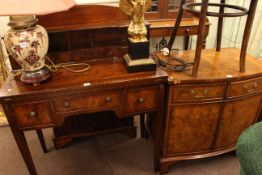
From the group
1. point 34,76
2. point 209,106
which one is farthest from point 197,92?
point 34,76

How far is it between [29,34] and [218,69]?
106 centimetres

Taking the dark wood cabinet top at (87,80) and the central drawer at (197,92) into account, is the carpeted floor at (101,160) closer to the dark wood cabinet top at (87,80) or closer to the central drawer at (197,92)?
the central drawer at (197,92)

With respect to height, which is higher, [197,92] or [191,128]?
[197,92]

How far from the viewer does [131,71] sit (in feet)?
3.90

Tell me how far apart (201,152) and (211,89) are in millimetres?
508

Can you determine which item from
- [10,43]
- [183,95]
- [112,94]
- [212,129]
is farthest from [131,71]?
[212,129]

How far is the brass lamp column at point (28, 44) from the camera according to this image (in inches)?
38.4

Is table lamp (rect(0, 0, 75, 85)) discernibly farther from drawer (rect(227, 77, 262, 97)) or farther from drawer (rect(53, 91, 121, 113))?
drawer (rect(227, 77, 262, 97))

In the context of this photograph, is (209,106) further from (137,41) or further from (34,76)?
(34,76)

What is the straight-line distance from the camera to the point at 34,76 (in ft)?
3.54

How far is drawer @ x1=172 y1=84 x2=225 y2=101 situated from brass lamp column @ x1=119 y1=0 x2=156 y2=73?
0.20 meters

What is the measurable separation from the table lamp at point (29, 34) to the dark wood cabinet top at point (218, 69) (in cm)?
67

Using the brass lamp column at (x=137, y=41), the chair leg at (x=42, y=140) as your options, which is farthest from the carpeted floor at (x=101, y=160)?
the brass lamp column at (x=137, y=41)

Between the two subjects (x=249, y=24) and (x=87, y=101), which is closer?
(x=87, y=101)
